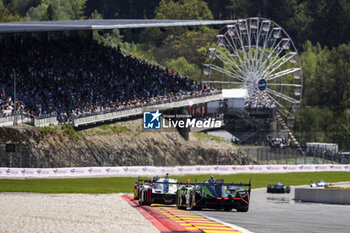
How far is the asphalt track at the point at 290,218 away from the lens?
26.0 m

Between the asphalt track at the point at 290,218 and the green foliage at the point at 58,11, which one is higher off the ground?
the green foliage at the point at 58,11

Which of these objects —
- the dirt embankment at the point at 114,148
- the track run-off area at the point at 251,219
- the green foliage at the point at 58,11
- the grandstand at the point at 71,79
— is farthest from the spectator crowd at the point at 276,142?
the green foliage at the point at 58,11

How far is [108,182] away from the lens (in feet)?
185

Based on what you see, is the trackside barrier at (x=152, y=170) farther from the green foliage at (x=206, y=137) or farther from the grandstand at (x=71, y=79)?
the green foliage at (x=206, y=137)

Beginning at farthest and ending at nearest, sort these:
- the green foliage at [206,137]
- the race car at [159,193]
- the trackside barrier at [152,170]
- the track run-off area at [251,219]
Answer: the green foliage at [206,137], the trackside barrier at [152,170], the race car at [159,193], the track run-off area at [251,219]

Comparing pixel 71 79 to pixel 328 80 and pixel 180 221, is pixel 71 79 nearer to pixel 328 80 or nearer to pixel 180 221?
pixel 180 221

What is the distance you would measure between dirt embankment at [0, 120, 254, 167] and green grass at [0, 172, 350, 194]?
266cm

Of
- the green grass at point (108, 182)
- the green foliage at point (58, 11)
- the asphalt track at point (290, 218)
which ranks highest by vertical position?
the green foliage at point (58, 11)

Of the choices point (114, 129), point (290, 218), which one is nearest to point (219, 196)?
point (290, 218)

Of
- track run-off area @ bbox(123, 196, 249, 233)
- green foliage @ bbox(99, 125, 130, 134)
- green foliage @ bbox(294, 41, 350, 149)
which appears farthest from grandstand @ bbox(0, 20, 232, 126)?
green foliage @ bbox(294, 41, 350, 149)

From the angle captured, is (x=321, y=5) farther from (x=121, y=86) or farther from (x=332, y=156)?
(x=121, y=86)

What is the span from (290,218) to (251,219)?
7.33 ft

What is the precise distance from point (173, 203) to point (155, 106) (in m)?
38.9

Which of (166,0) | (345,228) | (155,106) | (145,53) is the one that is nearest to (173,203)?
(345,228)
